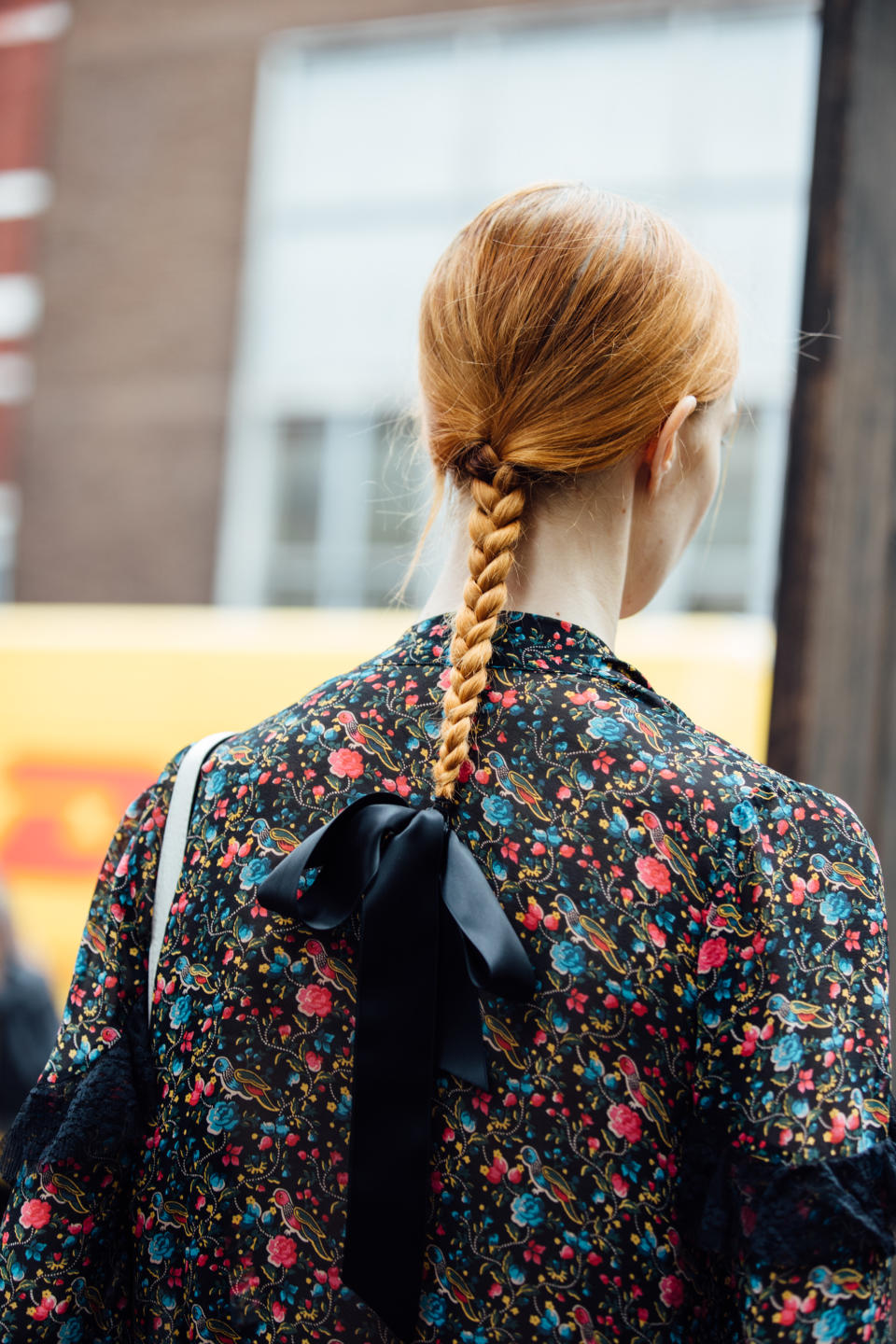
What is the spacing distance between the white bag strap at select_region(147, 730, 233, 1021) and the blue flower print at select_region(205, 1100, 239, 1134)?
117 millimetres

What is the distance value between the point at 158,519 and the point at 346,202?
337 centimetres

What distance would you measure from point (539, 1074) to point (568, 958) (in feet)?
0.29

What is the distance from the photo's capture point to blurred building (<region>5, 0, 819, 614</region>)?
10656mm

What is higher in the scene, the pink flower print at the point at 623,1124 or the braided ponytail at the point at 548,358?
the braided ponytail at the point at 548,358

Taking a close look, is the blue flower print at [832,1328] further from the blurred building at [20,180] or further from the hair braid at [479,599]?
the blurred building at [20,180]

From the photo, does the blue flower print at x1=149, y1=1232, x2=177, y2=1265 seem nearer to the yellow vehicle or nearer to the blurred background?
the yellow vehicle

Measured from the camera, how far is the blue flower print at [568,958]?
3.22 feet

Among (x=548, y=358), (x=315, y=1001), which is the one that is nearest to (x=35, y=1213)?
(x=315, y=1001)

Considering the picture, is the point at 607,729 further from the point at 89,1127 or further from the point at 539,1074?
the point at 89,1127

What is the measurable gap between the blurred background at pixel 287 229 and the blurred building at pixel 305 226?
2 centimetres

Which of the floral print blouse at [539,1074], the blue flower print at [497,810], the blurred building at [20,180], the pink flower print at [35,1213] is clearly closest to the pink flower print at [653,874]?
the floral print blouse at [539,1074]

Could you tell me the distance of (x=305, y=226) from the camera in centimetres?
1200

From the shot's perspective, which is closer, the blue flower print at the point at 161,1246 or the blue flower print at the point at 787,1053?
the blue flower print at the point at 787,1053

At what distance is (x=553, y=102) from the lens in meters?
11.1
